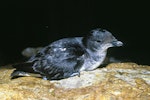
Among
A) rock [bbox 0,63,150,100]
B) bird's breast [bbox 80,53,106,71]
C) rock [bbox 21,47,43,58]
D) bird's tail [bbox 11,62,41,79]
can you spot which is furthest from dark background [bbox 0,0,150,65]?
bird's tail [bbox 11,62,41,79]

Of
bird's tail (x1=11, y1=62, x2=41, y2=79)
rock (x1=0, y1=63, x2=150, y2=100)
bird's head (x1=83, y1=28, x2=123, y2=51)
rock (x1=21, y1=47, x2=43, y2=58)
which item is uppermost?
bird's head (x1=83, y1=28, x2=123, y2=51)

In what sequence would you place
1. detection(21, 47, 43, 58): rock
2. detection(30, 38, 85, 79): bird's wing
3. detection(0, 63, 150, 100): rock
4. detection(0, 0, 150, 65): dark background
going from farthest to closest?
detection(21, 47, 43, 58): rock < detection(0, 0, 150, 65): dark background < detection(30, 38, 85, 79): bird's wing < detection(0, 63, 150, 100): rock

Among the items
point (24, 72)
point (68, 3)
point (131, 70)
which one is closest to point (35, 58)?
point (24, 72)

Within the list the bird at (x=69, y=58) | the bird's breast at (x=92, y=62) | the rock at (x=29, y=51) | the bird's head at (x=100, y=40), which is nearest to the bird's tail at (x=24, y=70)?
the bird at (x=69, y=58)

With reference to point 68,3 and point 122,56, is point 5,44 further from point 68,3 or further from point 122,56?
point 122,56

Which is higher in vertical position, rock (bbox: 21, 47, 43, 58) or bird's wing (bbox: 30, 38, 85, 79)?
bird's wing (bbox: 30, 38, 85, 79)

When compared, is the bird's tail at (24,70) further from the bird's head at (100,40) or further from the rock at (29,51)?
the rock at (29,51)

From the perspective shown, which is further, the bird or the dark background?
the dark background

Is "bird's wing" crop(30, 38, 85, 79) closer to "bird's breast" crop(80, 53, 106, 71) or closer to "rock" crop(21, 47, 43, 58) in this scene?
"bird's breast" crop(80, 53, 106, 71)
